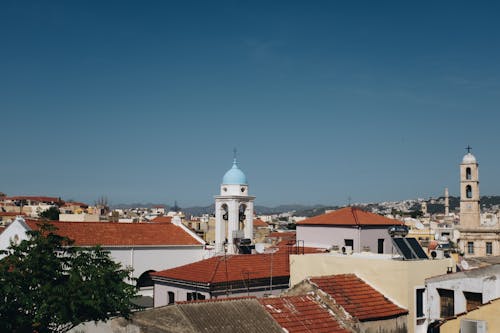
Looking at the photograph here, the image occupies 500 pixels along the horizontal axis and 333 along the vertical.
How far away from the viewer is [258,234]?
289 ft

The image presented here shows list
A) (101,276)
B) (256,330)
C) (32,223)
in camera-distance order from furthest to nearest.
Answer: (32,223) < (101,276) < (256,330)

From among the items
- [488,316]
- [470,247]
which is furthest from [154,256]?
[470,247]

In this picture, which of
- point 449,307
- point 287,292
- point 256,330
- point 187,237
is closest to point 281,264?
point 287,292

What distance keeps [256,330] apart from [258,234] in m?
73.3

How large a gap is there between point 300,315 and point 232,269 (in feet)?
33.3

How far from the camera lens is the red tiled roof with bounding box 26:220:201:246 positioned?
36.9m

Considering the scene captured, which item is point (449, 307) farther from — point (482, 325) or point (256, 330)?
point (256, 330)

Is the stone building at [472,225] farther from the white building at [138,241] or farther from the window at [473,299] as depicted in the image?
the window at [473,299]

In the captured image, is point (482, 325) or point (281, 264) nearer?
point (482, 325)

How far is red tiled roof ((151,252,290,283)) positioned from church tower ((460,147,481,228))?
37.1 m

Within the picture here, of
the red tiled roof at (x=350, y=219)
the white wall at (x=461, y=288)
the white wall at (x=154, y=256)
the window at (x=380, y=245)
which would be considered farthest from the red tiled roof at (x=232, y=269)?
the white wall at (x=154, y=256)

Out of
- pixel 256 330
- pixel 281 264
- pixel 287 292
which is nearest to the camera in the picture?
pixel 256 330

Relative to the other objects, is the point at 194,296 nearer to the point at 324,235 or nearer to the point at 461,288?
the point at 324,235

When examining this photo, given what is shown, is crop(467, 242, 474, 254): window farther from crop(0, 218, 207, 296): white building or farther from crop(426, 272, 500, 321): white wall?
crop(426, 272, 500, 321): white wall
